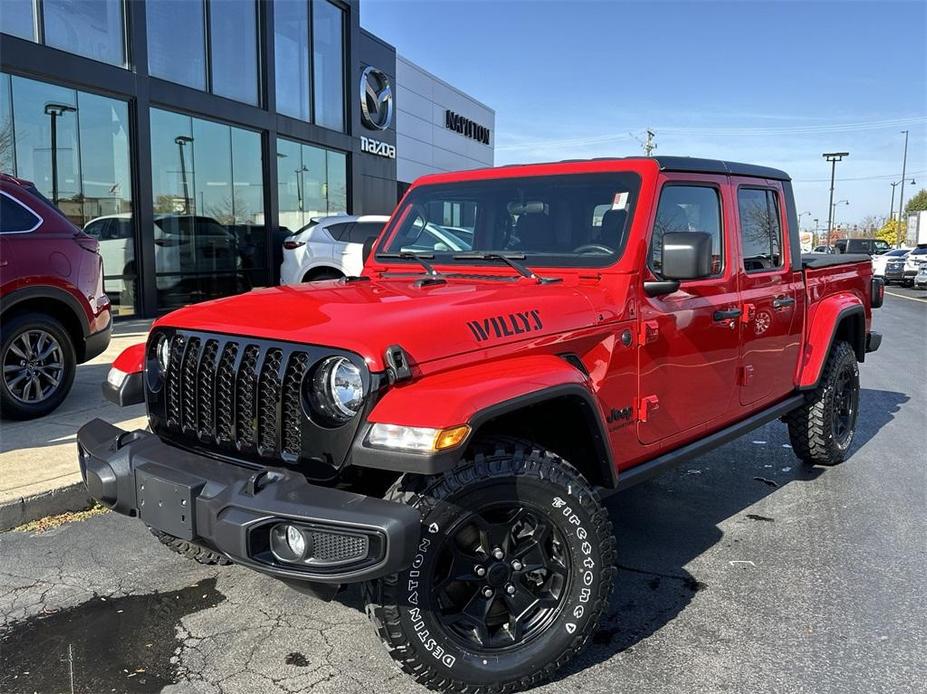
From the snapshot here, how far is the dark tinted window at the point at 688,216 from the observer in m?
3.50

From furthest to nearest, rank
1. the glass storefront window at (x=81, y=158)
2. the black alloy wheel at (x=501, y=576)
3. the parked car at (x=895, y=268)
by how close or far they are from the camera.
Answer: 1. the parked car at (x=895, y=268)
2. the glass storefront window at (x=81, y=158)
3. the black alloy wheel at (x=501, y=576)

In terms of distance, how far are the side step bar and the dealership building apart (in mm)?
Result: 9951

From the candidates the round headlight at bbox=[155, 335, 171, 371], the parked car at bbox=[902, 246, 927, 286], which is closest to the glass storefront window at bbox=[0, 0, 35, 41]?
the round headlight at bbox=[155, 335, 171, 371]

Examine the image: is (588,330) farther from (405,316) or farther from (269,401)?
(269,401)

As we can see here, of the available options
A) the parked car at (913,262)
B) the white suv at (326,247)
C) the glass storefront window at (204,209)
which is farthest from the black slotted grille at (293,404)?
the parked car at (913,262)

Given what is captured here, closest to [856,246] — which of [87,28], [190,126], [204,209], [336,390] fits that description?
[204,209]

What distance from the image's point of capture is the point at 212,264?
13758mm

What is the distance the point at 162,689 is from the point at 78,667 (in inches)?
14.9

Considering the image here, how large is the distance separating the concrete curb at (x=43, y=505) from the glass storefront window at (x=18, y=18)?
8026 mm

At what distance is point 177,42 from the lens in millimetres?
12469

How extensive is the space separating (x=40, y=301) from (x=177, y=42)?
8136 mm

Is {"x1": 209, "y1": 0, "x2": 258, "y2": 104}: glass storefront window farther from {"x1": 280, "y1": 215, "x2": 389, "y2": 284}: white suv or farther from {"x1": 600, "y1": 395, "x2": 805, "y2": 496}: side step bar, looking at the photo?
{"x1": 600, "y1": 395, "x2": 805, "y2": 496}: side step bar

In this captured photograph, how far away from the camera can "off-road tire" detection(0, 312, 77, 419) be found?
221 inches

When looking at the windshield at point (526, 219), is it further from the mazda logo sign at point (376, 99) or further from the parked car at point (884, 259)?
the parked car at point (884, 259)
